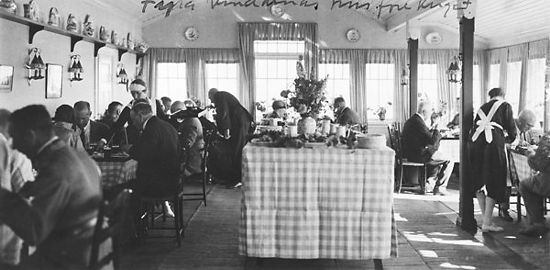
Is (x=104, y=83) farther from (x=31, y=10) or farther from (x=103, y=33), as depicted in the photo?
(x=31, y=10)

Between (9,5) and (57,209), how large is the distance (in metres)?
4.01

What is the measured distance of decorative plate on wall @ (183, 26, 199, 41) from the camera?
1184 cm

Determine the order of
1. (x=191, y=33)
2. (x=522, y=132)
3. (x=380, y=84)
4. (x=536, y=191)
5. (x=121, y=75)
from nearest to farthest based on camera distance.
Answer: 1. (x=536, y=191)
2. (x=522, y=132)
3. (x=121, y=75)
4. (x=191, y=33)
5. (x=380, y=84)

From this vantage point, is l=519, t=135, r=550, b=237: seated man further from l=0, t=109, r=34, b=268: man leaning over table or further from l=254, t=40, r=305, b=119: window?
l=254, t=40, r=305, b=119: window

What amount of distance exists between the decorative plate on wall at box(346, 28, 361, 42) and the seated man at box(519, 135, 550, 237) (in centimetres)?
689

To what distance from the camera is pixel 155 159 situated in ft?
16.0

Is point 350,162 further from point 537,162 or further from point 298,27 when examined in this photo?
point 298,27

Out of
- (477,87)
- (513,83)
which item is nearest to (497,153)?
(513,83)

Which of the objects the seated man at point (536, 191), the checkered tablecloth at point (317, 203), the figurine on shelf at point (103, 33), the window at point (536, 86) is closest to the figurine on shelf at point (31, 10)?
the figurine on shelf at point (103, 33)

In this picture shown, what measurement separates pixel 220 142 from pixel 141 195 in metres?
3.86

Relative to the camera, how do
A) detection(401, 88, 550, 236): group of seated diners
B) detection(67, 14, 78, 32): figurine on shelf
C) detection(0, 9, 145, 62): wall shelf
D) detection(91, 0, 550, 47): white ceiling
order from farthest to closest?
detection(91, 0, 550, 47): white ceiling → detection(67, 14, 78, 32): figurine on shelf → detection(0, 9, 145, 62): wall shelf → detection(401, 88, 550, 236): group of seated diners

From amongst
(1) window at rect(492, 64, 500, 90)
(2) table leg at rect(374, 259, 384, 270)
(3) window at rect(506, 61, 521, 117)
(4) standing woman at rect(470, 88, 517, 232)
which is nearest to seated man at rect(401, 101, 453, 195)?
(4) standing woman at rect(470, 88, 517, 232)

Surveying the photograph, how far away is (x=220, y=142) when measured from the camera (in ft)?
28.6

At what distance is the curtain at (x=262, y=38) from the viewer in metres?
11.8
